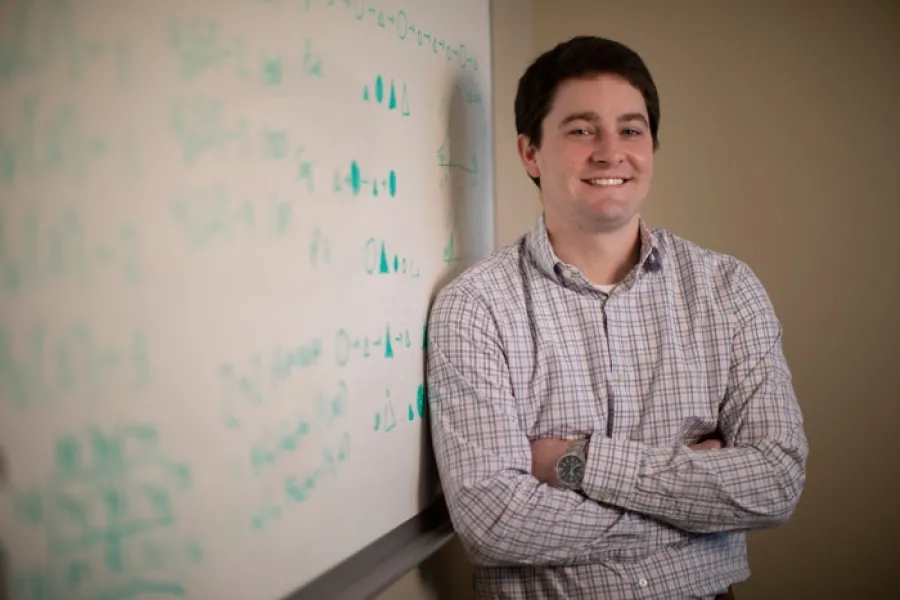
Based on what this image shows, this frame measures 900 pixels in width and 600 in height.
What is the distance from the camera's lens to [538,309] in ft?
4.44

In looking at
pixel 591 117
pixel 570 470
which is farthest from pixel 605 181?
pixel 570 470

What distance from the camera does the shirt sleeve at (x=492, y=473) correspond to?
1153mm

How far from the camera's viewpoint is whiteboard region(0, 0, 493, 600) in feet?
1.99

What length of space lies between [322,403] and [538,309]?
54 centimetres

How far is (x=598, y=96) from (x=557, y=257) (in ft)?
1.12

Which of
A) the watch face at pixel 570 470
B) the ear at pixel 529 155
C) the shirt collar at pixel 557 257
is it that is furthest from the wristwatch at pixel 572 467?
the ear at pixel 529 155

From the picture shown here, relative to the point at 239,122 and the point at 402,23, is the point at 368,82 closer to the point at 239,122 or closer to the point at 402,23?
the point at 402,23

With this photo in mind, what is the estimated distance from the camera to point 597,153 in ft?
4.52

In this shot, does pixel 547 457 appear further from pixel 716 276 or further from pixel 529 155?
pixel 529 155

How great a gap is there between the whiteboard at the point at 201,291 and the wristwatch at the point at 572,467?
0.28m

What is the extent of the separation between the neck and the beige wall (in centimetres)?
37

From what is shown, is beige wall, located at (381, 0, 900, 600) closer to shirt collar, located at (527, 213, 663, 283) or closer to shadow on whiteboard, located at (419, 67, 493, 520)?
shadow on whiteboard, located at (419, 67, 493, 520)

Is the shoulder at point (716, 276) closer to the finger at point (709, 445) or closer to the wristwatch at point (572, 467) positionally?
the finger at point (709, 445)

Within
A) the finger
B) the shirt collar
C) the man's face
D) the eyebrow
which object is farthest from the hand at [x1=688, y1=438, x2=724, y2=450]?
the eyebrow
